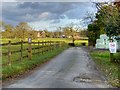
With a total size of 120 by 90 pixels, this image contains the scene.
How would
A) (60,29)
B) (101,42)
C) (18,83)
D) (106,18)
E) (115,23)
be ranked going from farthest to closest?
(60,29)
(101,42)
(106,18)
(115,23)
(18,83)

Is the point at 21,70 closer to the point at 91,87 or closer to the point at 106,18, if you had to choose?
the point at 91,87

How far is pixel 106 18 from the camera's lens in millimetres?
22219

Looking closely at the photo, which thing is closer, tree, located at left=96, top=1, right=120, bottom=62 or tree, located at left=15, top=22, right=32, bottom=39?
tree, located at left=96, top=1, right=120, bottom=62

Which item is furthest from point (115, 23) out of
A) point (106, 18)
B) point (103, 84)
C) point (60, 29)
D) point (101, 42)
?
point (60, 29)

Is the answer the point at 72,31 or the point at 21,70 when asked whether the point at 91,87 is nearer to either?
the point at 21,70

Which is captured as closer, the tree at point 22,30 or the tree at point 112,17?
the tree at point 112,17

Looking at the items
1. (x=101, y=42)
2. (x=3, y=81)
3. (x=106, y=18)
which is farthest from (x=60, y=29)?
(x=3, y=81)

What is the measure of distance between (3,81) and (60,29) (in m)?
133

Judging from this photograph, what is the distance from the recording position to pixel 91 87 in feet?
36.2

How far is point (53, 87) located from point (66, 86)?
53 cm

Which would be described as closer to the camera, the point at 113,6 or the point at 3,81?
the point at 3,81

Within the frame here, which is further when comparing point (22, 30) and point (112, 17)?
point (22, 30)

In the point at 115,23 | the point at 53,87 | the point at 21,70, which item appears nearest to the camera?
the point at 53,87

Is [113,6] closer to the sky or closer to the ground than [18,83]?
closer to the sky
